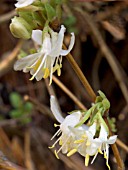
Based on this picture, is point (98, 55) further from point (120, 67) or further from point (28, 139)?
point (28, 139)

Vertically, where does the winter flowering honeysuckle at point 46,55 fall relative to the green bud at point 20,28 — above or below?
below

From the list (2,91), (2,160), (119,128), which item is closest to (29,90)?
(2,91)

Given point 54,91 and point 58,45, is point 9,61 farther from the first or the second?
point 58,45

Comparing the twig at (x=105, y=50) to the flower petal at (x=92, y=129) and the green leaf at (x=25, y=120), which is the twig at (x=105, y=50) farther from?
the flower petal at (x=92, y=129)

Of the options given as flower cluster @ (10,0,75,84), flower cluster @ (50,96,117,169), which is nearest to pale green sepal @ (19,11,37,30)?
flower cluster @ (10,0,75,84)

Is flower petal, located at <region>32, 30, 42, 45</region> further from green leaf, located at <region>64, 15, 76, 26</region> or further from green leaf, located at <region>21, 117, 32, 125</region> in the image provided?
green leaf, located at <region>21, 117, 32, 125</region>

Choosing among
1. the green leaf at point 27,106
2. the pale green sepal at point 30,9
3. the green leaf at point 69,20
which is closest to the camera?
the pale green sepal at point 30,9

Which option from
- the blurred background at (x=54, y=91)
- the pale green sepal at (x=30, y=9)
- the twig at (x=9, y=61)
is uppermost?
the pale green sepal at (x=30, y=9)

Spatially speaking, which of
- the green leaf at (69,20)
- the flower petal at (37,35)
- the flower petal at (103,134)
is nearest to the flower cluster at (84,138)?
the flower petal at (103,134)
